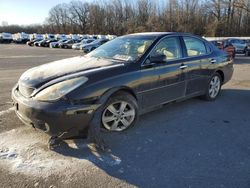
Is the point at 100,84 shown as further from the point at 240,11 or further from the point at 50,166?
the point at 240,11

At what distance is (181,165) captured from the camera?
313cm

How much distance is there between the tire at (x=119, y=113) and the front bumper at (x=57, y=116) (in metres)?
0.33

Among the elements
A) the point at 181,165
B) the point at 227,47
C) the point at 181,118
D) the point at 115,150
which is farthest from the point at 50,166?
the point at 227,47

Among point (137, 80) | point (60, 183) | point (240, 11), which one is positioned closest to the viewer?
point (60, 183)

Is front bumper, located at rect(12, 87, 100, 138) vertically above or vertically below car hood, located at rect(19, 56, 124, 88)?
below

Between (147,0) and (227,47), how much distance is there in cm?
6147

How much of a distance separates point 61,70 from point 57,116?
0.95 meters

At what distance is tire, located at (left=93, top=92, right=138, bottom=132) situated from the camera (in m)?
3.78

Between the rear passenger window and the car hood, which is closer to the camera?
the car hood

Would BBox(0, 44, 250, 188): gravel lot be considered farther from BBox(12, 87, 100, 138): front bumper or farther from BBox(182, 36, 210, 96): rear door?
BBox(182, 36, 210, 96): rear door

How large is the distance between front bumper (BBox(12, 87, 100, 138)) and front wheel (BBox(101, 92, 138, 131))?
15.0 inches

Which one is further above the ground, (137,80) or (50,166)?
(137,80)

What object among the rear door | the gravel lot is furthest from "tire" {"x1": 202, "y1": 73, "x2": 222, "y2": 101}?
the gravel lot

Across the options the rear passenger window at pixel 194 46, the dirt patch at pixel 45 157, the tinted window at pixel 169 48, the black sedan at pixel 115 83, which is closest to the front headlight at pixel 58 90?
the black sedan at pixel 115 83
